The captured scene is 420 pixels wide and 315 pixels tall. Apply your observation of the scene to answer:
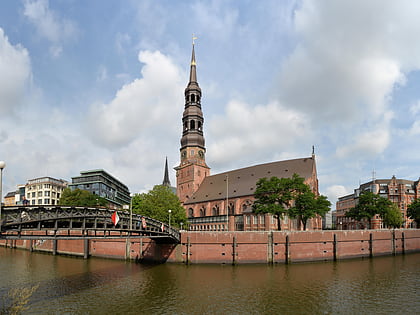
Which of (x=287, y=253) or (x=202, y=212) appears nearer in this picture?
(x=287, y=253)

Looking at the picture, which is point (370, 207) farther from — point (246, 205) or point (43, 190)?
point (43, 190)

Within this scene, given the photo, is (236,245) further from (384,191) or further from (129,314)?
(384,191)

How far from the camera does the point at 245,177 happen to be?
95.4 metres

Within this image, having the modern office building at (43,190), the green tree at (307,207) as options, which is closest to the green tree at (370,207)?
the green tree at (307,207)

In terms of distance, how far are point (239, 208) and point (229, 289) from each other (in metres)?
55.9

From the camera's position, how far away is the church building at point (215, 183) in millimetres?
81512

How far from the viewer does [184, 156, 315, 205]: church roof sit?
84.6 m

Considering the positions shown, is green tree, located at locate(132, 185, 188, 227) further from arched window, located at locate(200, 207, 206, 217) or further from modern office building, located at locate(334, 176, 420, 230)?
modern office building, located at locate(334, 176, 420, 230)

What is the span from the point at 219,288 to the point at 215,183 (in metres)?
70.7

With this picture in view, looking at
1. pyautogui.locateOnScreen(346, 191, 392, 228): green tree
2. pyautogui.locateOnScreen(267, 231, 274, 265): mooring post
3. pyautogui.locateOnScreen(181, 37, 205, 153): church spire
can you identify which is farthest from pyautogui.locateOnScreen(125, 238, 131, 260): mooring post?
pyautogui.locateOnScreen(346, 191, 392, 228): green tree

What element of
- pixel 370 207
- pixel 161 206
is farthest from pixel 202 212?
pixel 370 207

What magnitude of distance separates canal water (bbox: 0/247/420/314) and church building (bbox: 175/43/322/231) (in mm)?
35360

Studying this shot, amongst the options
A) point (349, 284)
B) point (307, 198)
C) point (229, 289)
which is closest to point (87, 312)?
point (229, 289)

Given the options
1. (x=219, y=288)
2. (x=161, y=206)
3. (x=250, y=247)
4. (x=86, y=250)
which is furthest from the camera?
(x=161, y=206)
